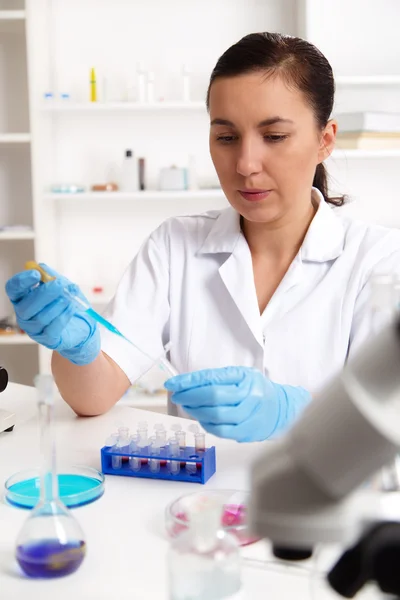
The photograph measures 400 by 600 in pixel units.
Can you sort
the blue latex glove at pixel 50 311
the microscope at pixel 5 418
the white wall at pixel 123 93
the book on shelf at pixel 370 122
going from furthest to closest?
the white wall at pixel 123 93
the book on shelf at pixel 370 122
the microscope at pixel 5 418
the blue latex glove at pixel 50 311

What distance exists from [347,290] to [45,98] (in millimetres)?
1863

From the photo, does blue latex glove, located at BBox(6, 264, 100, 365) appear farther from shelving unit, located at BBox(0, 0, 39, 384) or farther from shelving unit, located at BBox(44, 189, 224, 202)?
shelving unit, located at BBox(0, 0, 39, 384)

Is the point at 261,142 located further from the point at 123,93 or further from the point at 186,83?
the point at 123,93

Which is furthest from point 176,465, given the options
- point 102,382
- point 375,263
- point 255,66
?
point 255,66

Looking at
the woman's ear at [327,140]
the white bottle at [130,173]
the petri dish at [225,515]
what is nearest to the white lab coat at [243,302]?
the woman's ear at [327,140]

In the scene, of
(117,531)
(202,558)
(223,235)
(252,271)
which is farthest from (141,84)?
(202,558)

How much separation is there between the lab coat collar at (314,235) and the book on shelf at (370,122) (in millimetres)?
1232

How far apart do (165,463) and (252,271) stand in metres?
0.62

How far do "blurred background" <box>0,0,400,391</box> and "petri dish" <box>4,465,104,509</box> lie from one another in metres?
1.91

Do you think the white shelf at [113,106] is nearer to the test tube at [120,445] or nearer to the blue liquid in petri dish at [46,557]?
the test tube at [120,445]

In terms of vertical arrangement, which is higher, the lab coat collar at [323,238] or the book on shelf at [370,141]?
the book on shelf at [370,141]

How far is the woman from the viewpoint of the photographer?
1.39 m

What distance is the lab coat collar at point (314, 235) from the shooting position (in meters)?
1.56

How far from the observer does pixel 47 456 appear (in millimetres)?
788
